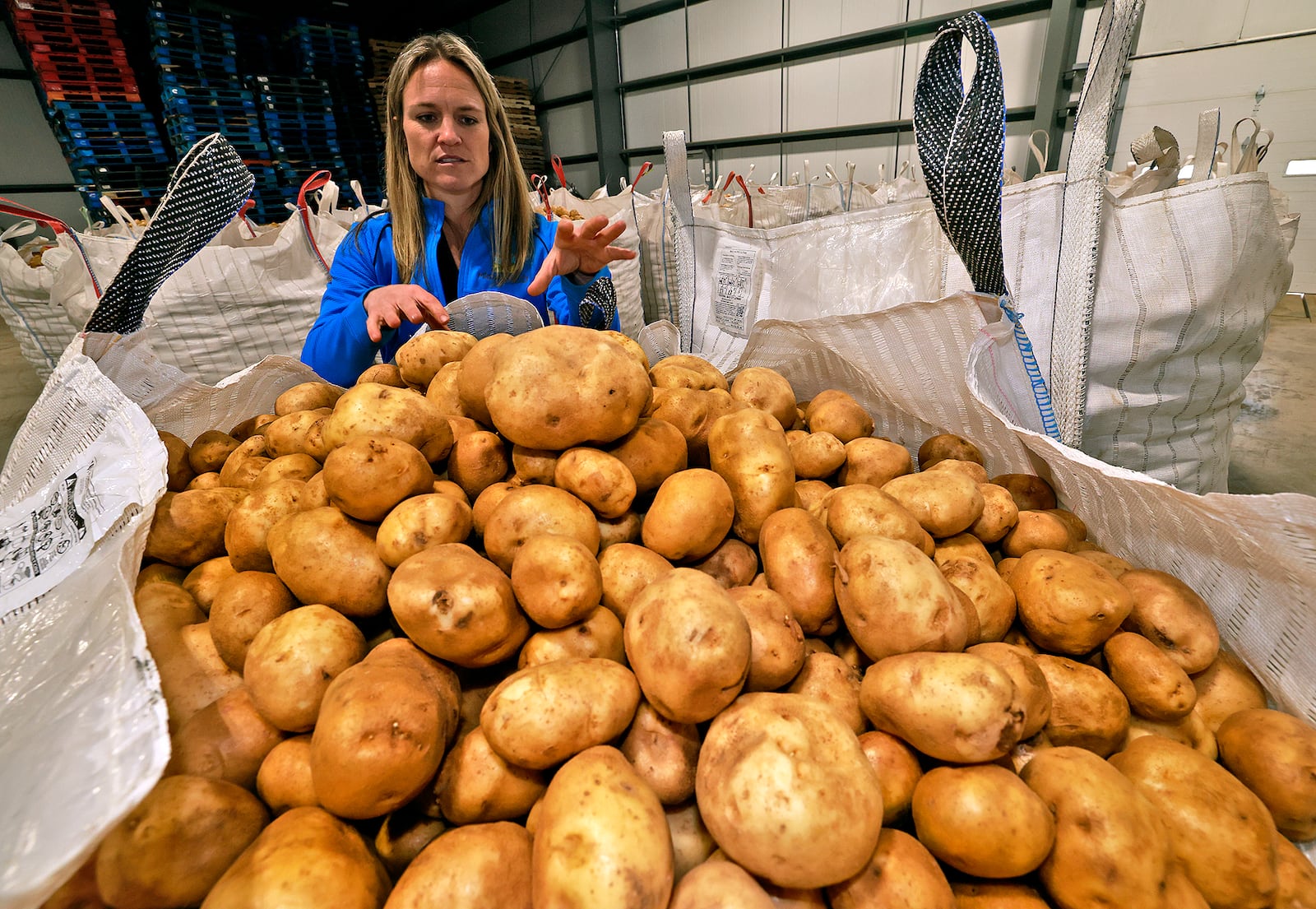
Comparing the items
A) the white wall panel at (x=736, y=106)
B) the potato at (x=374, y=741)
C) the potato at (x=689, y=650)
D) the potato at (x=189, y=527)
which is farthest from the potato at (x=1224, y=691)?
the white wall panel at (x=736, y=106)

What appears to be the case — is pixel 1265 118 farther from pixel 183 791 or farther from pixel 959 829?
pixel 183 791

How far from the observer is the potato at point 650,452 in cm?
118

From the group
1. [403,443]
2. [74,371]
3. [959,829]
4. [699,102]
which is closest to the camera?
[959,829]

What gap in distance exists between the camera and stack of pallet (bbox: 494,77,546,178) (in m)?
8.81

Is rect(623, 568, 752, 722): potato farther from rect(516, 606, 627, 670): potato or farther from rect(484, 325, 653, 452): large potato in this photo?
rect(484, 325, 653, 452): large potato

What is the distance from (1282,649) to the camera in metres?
0.98

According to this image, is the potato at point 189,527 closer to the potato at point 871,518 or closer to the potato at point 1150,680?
the potato at point 871,518

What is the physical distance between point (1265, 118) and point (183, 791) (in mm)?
7717

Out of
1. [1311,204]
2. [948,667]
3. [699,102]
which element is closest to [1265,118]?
[1311,204]

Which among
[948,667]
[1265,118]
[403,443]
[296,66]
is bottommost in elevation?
[948,667]

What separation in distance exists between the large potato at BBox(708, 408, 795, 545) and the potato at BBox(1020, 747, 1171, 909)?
581 millimetres

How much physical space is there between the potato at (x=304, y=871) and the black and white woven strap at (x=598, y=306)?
151 centimetres

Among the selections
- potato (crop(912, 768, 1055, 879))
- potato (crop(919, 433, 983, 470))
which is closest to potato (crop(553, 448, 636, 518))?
potato (crop(912, 768, 1055, 879))

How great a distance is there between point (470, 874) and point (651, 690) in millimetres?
294
